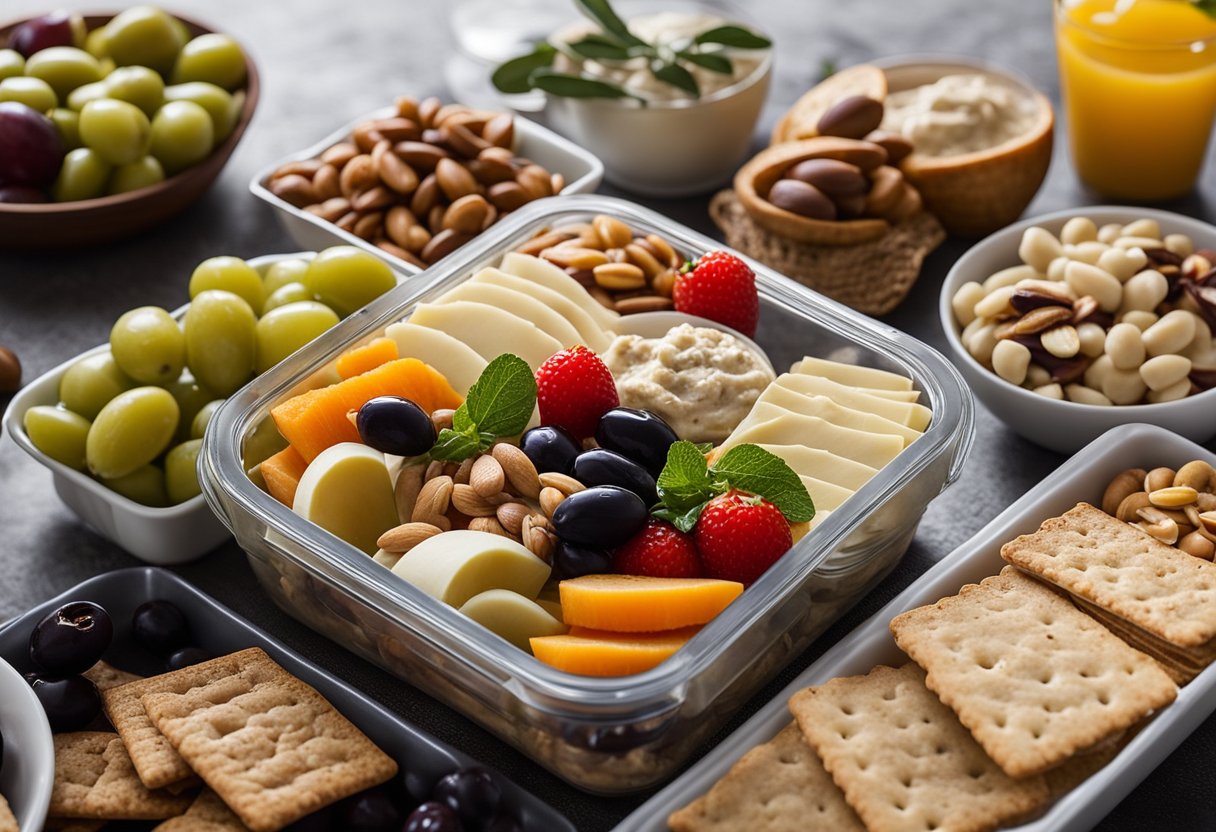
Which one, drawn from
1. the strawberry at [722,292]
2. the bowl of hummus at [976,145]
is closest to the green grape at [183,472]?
the strawberry at [722,292]

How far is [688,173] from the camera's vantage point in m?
2.06

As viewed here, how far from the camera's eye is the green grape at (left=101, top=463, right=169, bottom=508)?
148 centimetres

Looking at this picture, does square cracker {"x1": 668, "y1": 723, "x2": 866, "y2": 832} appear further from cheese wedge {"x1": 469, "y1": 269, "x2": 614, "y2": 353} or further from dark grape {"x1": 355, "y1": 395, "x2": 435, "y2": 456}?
cheese wedge {"x1": 469, "y1": 269, "x2": 614, "y2": 353}

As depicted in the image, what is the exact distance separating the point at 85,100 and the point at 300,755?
1187 mm

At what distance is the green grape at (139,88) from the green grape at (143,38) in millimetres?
83

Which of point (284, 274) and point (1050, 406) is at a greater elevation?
point (284, 274)

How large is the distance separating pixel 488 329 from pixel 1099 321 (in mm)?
739

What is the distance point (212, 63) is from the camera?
6.79ft

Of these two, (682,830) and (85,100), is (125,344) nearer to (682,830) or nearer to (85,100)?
(85,100)

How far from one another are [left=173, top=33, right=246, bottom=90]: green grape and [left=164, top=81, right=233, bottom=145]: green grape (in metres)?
0.03

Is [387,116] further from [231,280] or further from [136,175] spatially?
[231,280]

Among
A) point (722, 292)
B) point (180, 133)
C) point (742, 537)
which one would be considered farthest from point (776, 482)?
point (180, 133)

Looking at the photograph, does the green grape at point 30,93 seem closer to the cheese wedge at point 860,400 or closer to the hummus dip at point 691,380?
the hummus dip at point 691,380

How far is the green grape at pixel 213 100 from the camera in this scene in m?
2.00
